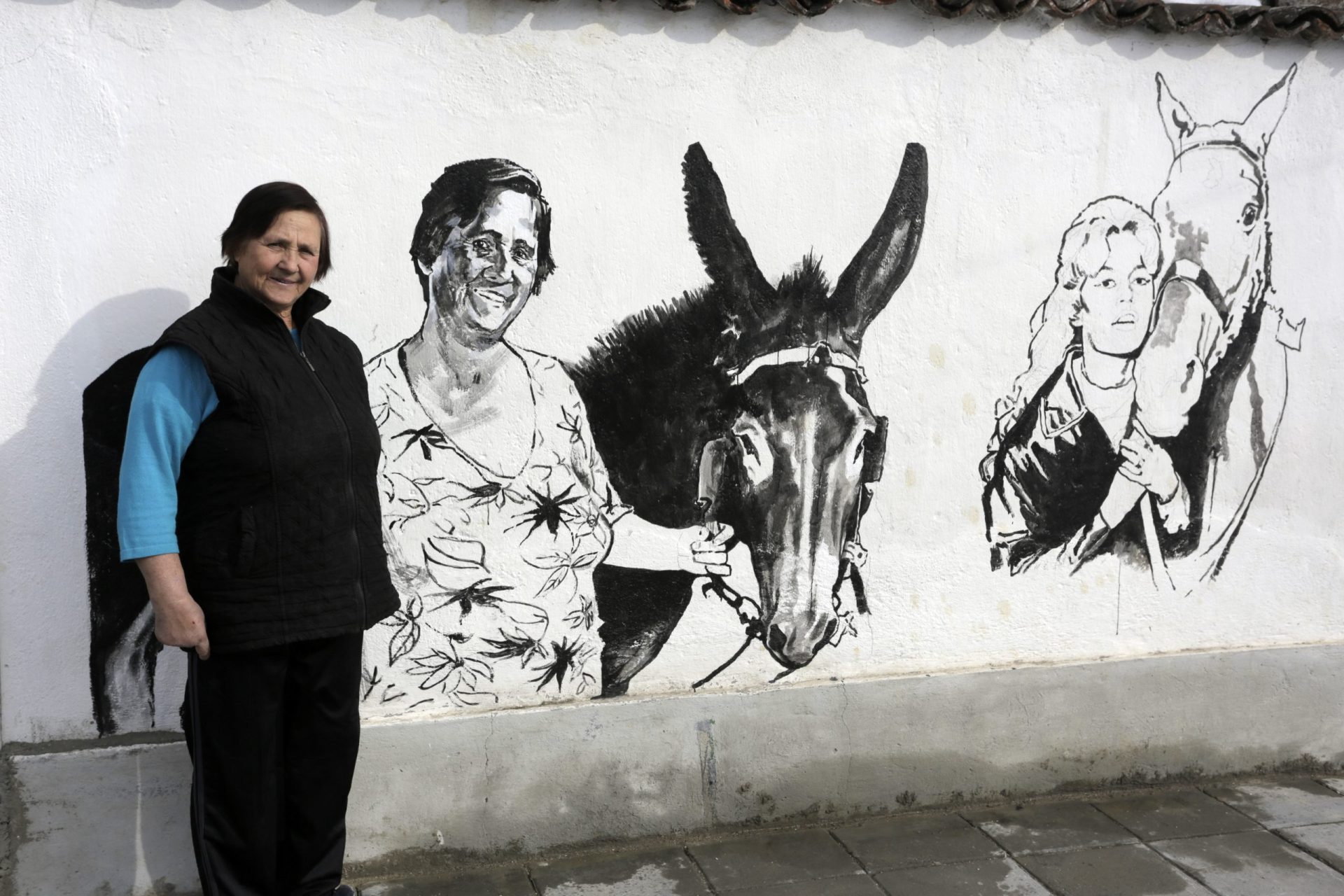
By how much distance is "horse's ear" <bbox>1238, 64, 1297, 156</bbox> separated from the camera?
4.11 metres

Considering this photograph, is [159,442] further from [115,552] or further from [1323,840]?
[1323,840]

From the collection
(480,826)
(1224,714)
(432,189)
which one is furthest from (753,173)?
(1224,714)

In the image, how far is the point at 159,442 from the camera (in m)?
2.71

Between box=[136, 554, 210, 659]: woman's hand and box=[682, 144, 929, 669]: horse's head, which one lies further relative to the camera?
box=[682, 144, 929, 669]: horse's head

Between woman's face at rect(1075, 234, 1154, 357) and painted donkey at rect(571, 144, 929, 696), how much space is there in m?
0.76

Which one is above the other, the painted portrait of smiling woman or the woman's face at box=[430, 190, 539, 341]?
the woman's face at box=[430, 190, 539, 341]

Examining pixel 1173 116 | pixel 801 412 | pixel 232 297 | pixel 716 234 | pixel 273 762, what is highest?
pixel 1173 116

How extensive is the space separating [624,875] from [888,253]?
2.29 meters

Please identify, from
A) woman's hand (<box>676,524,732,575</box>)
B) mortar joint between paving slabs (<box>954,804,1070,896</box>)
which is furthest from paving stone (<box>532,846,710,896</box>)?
mortar joint between paving slabs (<box>954,804,1070,896</box>)

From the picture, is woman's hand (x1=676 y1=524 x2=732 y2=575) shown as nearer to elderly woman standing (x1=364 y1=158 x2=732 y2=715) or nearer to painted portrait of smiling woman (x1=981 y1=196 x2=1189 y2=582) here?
elderly woman standing (x1=364 y1=158 x2=732 y2=715)

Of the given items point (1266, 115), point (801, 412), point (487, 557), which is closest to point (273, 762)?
point (487, 557)

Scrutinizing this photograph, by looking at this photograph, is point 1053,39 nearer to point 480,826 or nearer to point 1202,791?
point 1202,791

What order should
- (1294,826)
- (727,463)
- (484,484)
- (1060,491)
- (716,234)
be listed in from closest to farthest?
(484,484) < (716,234) < (727,463) < (1294,826) < (1060,491)

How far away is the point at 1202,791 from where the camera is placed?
4.26 metres
